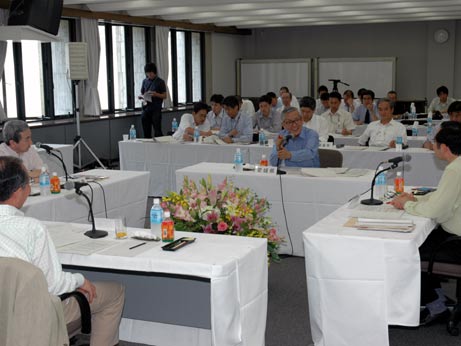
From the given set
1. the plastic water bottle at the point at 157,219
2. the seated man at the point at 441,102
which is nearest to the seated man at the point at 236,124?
the plastic water bottle at the point at 157,219

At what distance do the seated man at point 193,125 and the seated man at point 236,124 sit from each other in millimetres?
328

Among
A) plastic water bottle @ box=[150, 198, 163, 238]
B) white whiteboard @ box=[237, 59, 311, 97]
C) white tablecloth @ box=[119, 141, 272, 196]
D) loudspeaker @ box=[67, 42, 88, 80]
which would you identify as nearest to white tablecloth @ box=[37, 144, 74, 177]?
white tablecloth @ box=[119, 141, 272, 196]

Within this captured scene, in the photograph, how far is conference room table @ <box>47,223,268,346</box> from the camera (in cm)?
290

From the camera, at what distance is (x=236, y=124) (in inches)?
316

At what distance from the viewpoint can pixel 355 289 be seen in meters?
3.34

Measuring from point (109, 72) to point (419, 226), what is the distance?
9.79m

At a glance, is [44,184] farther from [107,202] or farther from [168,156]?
[168,156]

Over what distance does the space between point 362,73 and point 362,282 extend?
1318cm

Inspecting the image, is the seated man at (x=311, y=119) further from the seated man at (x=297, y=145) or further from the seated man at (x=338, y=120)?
the seated man at (x=297, y=145)


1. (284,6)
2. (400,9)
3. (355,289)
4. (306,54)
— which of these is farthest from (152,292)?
(306,54)

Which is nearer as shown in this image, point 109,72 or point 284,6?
point 284,6

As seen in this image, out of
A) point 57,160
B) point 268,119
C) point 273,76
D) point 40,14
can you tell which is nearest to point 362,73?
point 273,76

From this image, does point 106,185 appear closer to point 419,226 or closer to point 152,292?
point 152,292

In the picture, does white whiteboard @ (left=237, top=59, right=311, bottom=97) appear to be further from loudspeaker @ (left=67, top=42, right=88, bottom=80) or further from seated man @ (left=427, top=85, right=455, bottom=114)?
loudspeaker @ (left=67, top=42, right=88, bottom=80)
